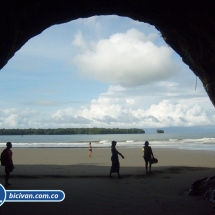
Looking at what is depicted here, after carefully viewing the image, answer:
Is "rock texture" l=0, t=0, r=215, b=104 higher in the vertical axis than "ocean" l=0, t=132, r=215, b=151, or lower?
higher

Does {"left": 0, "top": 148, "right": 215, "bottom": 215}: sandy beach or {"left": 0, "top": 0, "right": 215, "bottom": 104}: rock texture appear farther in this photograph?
{"left": 0, "top": 148, "right": 215, "bottom": 215}: sandy beach

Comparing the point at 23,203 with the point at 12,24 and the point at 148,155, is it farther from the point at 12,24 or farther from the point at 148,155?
the point at 148,155

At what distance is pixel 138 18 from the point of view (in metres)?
8.34

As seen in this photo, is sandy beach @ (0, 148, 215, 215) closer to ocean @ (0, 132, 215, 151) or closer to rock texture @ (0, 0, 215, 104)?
rock texture @ (0, 0, 215, 104)

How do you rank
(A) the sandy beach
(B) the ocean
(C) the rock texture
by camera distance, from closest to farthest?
(C) the rock texture → (A) the sandy beach → (B) the ocean

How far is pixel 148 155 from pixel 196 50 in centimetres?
584

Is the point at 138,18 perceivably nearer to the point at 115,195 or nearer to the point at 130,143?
the point at 115,195

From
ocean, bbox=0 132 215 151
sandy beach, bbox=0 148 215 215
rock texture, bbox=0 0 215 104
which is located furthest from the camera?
ocean, bbox=0 132 215 151

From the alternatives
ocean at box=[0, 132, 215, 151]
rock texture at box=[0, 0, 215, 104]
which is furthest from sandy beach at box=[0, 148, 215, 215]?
ocean at box=[0, 132, 215, 151]

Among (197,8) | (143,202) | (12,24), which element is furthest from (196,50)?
(12,24)

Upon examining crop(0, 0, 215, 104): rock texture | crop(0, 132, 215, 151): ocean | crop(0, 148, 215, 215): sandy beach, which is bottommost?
crop(0, 132, 215, 151): ocean

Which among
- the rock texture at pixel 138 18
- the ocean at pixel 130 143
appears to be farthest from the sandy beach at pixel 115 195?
the ocean at pixel 130 143

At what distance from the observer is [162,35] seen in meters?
9.23

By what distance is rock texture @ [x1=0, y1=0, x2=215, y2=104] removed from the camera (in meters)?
6.16
